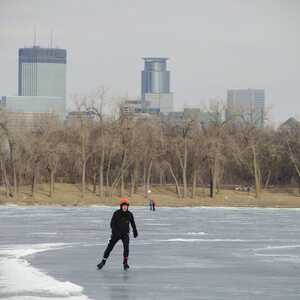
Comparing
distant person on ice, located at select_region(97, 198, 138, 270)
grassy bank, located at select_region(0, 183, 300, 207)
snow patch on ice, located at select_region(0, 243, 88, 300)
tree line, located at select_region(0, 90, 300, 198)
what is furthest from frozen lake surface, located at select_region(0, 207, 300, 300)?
tree line, located at select_region(0, 90, 300, 198)

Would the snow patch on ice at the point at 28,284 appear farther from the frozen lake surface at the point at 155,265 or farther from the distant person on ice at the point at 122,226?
the distant person on ice at the point at 122,226

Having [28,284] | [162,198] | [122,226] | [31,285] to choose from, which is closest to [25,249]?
[122,226]

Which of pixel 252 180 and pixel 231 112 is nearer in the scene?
pixel 231 112

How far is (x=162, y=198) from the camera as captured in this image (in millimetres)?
85938

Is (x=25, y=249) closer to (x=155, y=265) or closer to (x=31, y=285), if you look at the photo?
(x=155, y=265)

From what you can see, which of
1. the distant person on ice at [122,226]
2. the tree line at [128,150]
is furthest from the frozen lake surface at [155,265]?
the tree line at [128,150]

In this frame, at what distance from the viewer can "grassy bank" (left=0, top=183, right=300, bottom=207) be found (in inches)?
3108

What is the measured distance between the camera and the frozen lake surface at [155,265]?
18297 millimetres

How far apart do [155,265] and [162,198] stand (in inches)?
2475

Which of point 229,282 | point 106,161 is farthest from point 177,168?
point 229,282

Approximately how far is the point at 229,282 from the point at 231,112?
76.6 metres

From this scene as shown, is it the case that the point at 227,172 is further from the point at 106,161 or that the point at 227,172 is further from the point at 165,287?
the point at 165,287

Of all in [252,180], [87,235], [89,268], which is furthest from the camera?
[252,180]

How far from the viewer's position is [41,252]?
2645 centimetres
